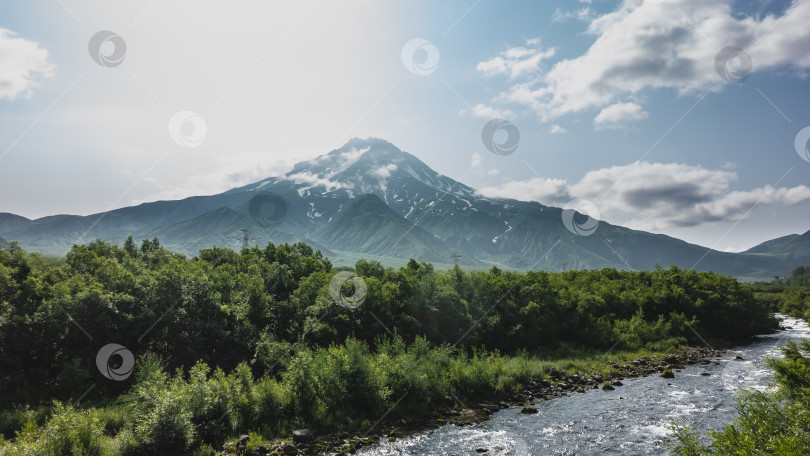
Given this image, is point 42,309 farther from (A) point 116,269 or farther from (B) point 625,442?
(B) point 625,442

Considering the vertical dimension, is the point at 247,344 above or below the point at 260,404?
above

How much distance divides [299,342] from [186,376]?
10.7m

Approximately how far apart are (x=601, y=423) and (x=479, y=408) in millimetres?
10103

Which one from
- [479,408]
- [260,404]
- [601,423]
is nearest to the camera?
[260,404]

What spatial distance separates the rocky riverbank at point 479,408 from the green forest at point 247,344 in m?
1.29

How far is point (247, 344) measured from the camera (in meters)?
40.3

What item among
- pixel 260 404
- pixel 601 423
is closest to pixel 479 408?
pixel 601 423

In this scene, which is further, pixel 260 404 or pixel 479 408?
pixel 479 408

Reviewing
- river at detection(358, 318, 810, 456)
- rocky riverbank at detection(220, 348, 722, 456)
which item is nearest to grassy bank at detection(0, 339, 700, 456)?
rocky riverbank at detection(220, 348, 722, 456)

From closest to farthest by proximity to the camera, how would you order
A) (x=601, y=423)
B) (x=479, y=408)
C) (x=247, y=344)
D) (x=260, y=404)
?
(x=260, y=404) < (x=601, y=423) < (x=479, y=408) < (x=247, y=344)

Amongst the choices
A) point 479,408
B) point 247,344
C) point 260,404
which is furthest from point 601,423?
point 247,344

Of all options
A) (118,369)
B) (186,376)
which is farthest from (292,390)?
(118,369)

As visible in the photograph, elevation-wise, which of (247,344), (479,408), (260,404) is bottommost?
(479,408)

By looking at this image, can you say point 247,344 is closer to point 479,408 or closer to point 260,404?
point 260,404
